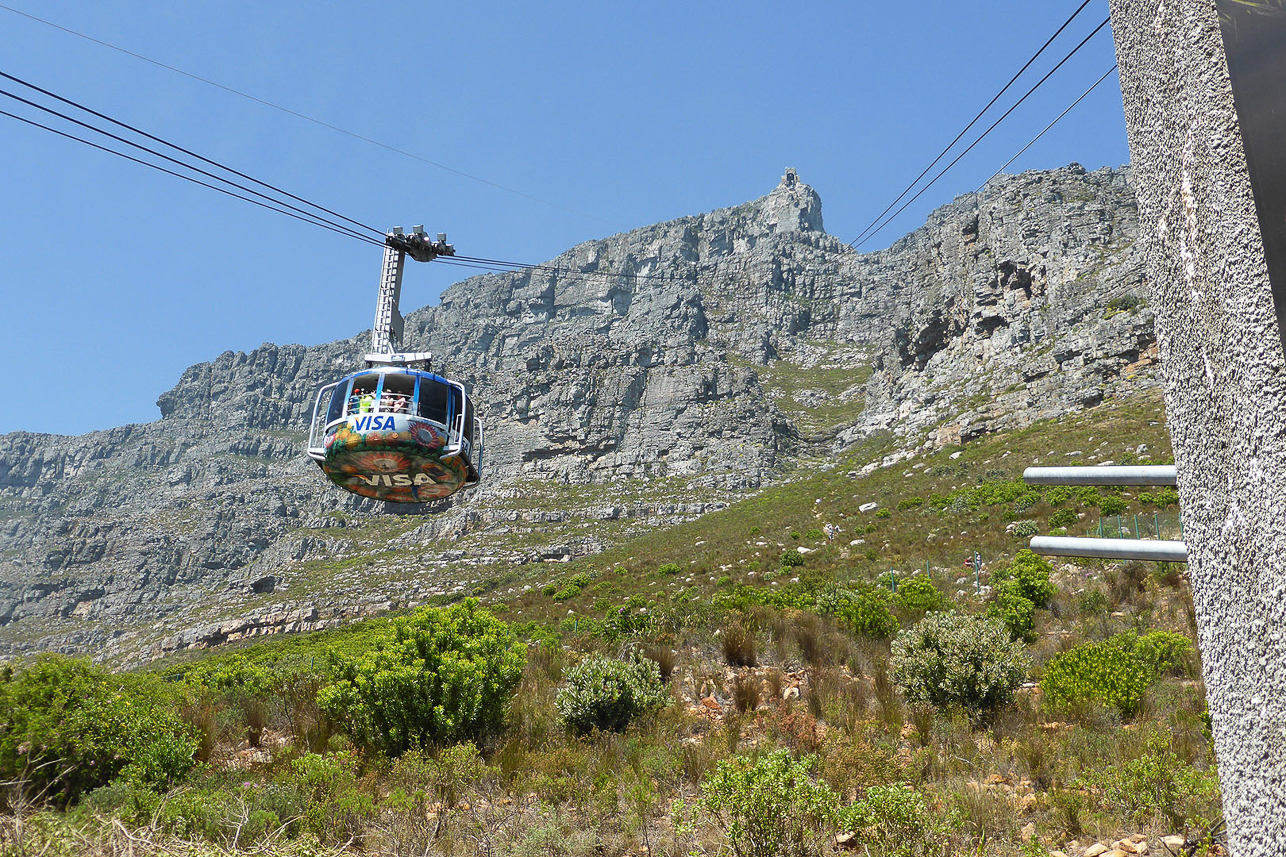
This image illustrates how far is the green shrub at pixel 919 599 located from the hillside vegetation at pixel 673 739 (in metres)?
0.08

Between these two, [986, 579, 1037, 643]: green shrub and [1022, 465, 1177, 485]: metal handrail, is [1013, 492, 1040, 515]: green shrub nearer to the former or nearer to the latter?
[986, 579, 1037, 643]: green shrub

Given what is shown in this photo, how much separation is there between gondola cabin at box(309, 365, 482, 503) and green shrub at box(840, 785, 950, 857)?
6519mm

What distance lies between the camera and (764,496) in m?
70.5

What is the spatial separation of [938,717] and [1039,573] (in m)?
8.40

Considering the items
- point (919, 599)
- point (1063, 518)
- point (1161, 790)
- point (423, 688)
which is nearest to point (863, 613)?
point (919, 599)

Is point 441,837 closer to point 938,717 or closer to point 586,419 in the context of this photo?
point 938,717

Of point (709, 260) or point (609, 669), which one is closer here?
point (609, 669)

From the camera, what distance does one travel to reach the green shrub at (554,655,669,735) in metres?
8.56

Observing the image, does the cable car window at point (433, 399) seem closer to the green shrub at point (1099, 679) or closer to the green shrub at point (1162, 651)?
the green shrub at point (1099, 679)

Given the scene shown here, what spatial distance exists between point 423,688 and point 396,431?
3.36 m

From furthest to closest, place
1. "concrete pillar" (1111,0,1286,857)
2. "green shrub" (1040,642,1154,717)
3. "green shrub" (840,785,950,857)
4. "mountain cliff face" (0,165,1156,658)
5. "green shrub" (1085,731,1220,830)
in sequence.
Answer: "mountain cliff face" (0,165,1156,658) < "green shrub" (1040,642,1154,717) < "green shrub" (1085,731,1220,830) < "green shrub" (840,785,950,857) < "concrete pillar" (1111,0,1286,857)

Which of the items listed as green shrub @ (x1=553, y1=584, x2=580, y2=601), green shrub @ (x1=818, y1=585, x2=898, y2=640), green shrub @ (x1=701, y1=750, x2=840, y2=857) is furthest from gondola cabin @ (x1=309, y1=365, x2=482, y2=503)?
green shrub @ (x1=553, y1=584, x2=580, y2=601)

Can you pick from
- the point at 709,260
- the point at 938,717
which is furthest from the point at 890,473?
the point at 709,260

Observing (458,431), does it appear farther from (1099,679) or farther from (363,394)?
Result: (1099,679)
